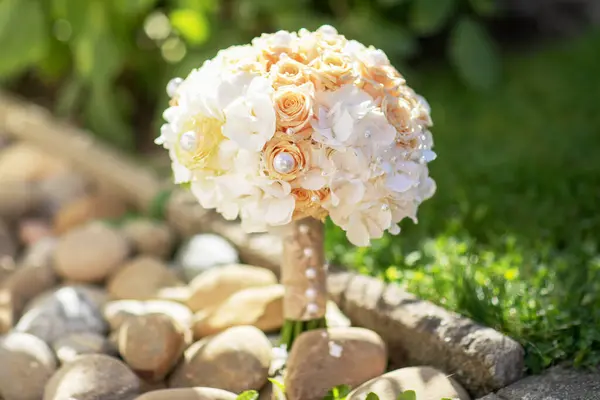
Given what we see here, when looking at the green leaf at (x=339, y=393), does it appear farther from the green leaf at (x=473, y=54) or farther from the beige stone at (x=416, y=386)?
the green leaf at (x=473, y=54)

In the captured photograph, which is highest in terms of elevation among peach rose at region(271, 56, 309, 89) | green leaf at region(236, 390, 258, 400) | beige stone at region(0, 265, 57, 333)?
peach rose at region(271, 56, 309, 89)

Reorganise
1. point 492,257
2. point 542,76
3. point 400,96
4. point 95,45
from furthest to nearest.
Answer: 1. point 542,76
2. point 95,45
3. point 492,257
4. point 400,96

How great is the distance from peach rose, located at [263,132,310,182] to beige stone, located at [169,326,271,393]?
46cm

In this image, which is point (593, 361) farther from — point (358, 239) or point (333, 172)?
point (333, 172)

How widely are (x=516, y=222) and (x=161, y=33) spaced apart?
199 centimetres

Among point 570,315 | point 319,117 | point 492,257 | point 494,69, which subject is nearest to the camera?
point 319,117

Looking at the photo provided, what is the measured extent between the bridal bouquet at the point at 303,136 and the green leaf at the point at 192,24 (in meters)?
1.61

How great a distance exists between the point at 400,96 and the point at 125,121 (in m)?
2.50

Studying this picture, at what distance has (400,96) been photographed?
5.26 ft

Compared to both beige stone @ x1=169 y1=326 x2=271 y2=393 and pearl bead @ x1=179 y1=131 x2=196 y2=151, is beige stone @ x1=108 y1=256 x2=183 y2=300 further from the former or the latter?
pearl bead @ x1=179 y1=131 x2=196 y2=151

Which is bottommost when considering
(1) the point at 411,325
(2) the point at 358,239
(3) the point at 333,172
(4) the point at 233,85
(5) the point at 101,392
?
(5) the point at 101,392

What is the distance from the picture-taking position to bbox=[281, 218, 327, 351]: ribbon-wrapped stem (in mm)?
Result: 1742

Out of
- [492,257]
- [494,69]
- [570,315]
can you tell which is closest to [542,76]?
[494,69]

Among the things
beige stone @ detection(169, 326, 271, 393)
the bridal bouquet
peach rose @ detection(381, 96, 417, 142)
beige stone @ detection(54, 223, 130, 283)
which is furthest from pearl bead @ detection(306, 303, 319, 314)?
beige stone @ detection(54, 223, 130, 283)
